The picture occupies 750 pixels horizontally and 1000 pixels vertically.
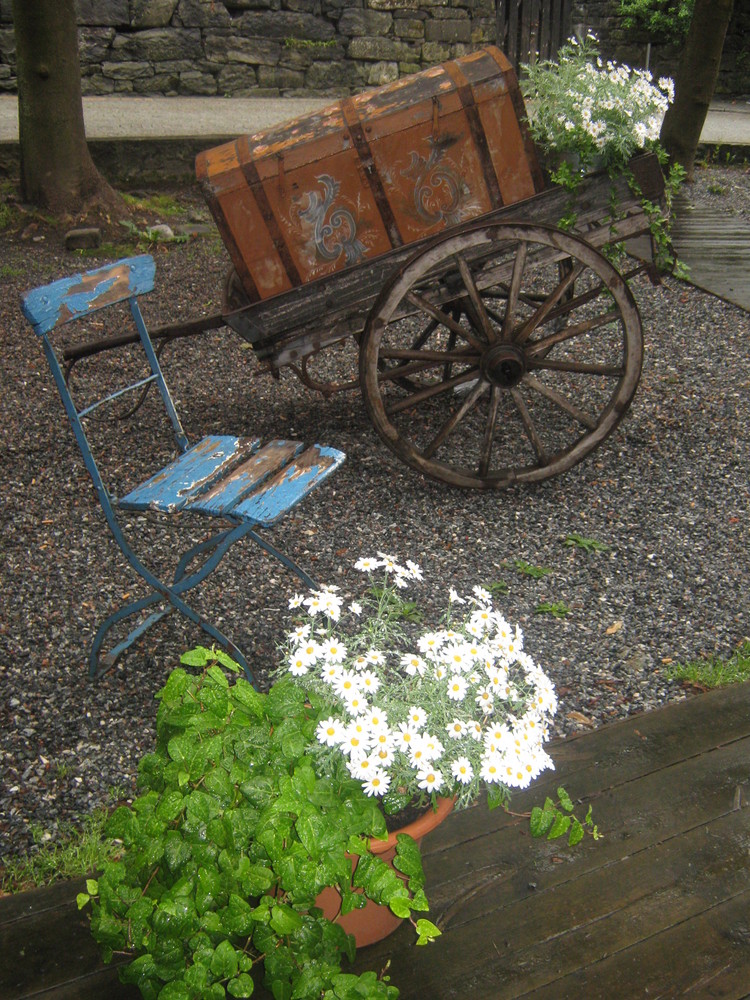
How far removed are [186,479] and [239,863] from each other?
1.46 meters

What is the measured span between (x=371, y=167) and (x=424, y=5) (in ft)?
29.2

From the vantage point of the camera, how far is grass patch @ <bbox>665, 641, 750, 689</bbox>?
8.89 ft

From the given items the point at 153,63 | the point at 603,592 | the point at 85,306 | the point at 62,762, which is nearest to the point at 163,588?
the point at 62,762

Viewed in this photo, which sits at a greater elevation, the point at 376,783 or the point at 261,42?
the point at 261,42

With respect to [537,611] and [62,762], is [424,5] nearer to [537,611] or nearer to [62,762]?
[537,611]

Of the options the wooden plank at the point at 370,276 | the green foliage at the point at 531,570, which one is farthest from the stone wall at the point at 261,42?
the green foliage at the point at 531,570

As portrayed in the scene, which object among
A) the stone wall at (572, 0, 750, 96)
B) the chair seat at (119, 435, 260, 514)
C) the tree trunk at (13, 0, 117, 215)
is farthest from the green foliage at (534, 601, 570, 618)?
the stone wall at (572, 0, 750, 96)

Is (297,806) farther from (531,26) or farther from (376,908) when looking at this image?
(531,26)

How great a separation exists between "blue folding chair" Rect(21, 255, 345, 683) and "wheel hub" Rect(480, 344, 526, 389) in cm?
94

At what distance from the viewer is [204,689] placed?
5.46 ft

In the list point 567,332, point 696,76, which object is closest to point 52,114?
point 567,332

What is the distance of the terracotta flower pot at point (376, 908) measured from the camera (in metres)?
1.73

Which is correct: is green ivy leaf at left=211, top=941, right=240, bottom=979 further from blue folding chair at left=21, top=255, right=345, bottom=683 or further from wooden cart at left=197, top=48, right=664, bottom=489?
wooden cart at left=197, top=48, right=664, bottom=489

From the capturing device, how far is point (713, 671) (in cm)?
276
